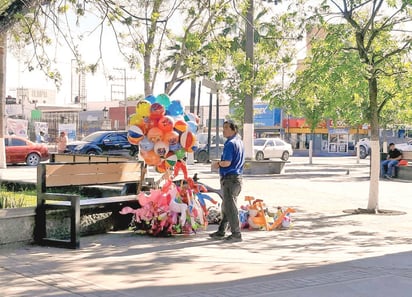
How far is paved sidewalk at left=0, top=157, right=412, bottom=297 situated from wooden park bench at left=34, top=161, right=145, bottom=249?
0.96ft

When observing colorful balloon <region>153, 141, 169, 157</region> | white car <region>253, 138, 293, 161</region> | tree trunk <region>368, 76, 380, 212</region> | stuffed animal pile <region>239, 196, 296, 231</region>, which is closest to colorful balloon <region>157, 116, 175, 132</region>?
colorful balloon <region>153, 141, 169, 157</region>

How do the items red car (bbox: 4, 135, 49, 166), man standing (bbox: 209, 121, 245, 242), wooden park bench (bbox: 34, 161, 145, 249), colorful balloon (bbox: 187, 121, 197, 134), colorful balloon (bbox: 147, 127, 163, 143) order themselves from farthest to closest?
1. red car (bbox: 4, 135, 49, 166)
2. colorful balloon (bbox: 187, 121, 197, 134)
3. colorful balloon (bbox: 147, 127, 163, 143)
4. man standing (bbox: 209, 121, 245, 242)
5. wooden park bench (bbox: 34, 161, 145, 249)

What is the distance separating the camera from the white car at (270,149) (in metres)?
39.3

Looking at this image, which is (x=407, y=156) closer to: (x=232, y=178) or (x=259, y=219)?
(x=259, y=219)

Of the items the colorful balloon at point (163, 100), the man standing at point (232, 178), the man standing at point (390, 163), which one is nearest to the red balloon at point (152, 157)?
the colorful balloon at point (163, 100)

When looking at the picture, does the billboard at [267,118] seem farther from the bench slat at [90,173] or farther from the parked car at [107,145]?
the bench slat at [90,173]

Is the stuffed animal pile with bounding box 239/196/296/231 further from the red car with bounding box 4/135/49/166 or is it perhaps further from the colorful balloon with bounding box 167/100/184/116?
the red car with bounding box 4/135/49/166

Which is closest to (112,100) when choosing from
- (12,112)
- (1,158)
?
(12,112)

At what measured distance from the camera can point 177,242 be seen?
966 centimetres

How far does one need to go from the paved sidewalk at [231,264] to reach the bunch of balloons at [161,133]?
1.36 metres

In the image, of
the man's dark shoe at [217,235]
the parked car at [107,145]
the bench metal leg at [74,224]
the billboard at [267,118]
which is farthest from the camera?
the billboard at [267,118]

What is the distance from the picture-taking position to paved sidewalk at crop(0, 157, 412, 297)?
662 centimetres

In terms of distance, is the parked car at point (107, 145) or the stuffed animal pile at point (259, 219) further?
the parked car at point (107, 145)

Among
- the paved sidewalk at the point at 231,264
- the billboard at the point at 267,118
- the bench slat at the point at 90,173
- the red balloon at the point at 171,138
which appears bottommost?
the paved sidewalk at the point at 231,264
